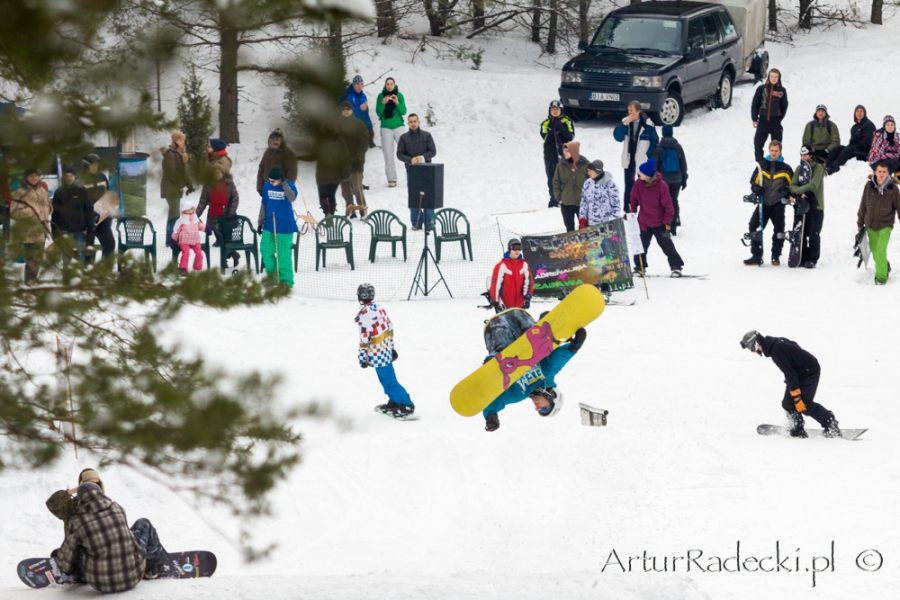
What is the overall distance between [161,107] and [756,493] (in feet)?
20.1

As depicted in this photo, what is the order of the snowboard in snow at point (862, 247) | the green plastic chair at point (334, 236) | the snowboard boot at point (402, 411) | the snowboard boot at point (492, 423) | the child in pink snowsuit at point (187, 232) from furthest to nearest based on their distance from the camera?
the green plastic chair at point (334, 236) → the snowboard in snow at point (862, 247) → the child in pink snowsuit at point (187, 232) → the snowboard boot at point (402, 411) → the snowboard boot at point (492, 423)

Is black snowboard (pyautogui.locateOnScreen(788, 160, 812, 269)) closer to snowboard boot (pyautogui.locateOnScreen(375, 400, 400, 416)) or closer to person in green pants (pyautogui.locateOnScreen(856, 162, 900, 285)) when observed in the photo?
person in green pants (pyautogui.locateOnScreen(856, 162, 900, 285))

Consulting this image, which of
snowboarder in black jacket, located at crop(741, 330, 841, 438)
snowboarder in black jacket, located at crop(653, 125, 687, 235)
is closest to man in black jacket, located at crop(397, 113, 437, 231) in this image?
snowboarder in black jacket, located at crop(653, 125, 687, 235)

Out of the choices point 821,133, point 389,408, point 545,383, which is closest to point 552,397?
point 545,383

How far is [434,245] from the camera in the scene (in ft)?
53.9

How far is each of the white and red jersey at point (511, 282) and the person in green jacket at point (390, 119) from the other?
23.2 feet

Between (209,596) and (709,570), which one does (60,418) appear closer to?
(209,596)

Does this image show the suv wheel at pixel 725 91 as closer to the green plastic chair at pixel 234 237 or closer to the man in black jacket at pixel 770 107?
the man in black jacket at pixel 770 107

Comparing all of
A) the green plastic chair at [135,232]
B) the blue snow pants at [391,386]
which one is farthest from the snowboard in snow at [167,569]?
the green plastic chair at [135,232]

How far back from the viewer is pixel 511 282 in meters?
12.0

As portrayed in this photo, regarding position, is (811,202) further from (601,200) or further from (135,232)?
(135,232)

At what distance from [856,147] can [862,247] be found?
11.4 ft

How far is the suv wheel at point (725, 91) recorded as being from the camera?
855 inches

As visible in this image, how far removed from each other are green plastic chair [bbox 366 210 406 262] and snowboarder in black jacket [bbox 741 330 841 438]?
635 cm
